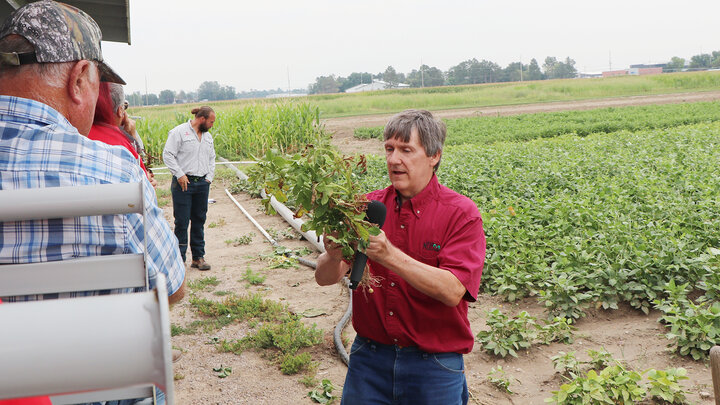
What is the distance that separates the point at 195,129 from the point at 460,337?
617 cm

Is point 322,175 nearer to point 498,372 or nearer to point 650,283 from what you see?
point 498,372

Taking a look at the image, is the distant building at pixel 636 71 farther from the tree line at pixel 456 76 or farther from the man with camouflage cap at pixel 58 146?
the man with camouflage cap at pixel 58 146

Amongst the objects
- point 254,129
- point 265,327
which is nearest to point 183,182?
point 265,327

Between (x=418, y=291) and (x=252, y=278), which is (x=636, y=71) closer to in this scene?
(x=252, y=278)

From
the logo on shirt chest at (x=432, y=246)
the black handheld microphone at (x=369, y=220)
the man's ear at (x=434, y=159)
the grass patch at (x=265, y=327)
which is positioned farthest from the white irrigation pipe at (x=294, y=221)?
the black handheld microphone at (x=369, y=220)

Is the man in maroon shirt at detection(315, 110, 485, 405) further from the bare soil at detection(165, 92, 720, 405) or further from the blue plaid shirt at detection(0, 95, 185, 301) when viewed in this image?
the bare soil at detection(165, 92, 720, 405)

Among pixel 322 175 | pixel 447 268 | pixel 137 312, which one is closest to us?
pixel 137 312

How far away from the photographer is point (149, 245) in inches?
59.6

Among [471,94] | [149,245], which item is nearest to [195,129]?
[149,245]

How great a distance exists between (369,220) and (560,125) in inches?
801

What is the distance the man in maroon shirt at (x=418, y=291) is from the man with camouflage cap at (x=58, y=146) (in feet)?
3.33

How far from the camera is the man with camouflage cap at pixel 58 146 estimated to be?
1.41 m

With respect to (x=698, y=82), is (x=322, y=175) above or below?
below

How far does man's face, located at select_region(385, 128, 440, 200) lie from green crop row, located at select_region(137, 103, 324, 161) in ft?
46.5
